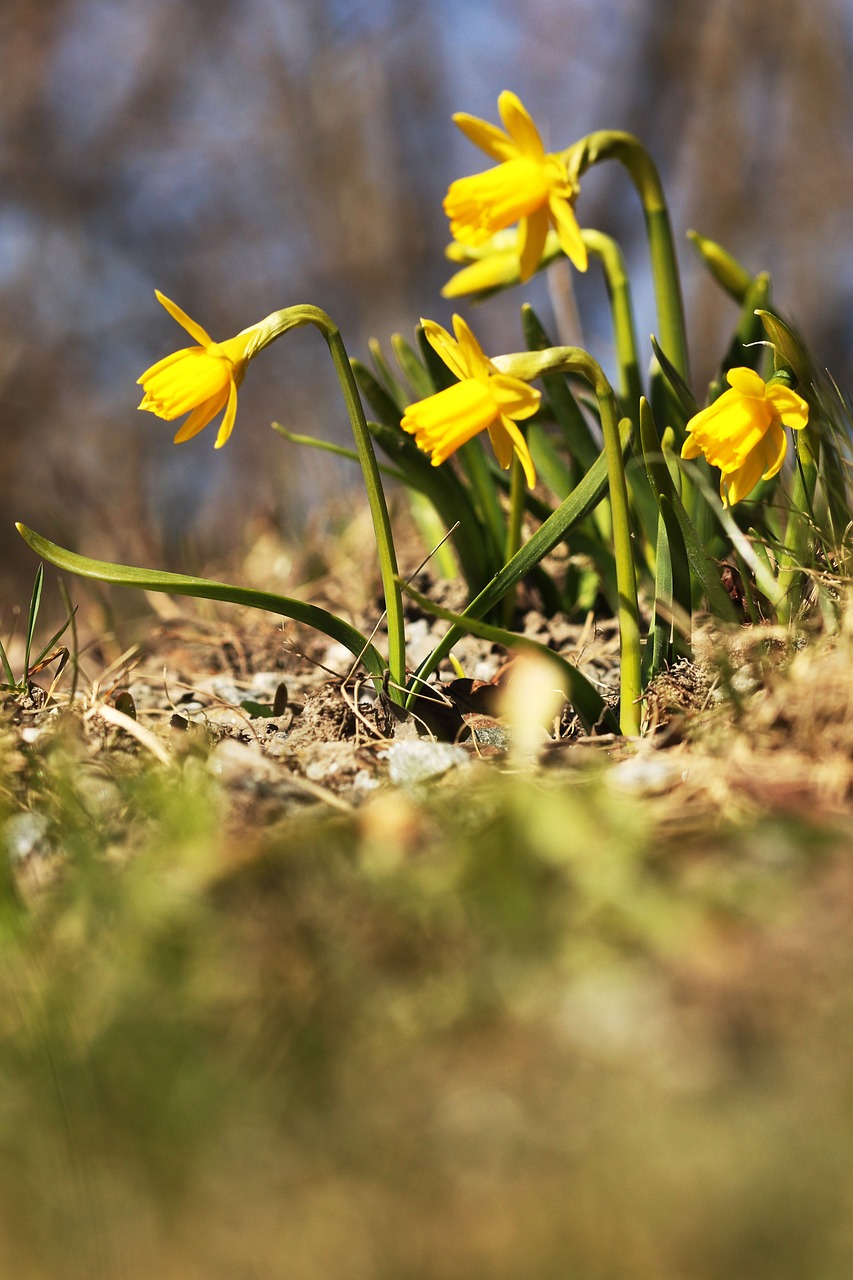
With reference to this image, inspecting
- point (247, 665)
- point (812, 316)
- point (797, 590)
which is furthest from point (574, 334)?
point (812, 316)

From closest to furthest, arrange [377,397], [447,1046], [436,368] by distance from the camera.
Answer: [447,1046], [436,368], [377,397]

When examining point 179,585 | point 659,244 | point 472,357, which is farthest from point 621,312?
point 179,585

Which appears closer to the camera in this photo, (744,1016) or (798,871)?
(744,1016)

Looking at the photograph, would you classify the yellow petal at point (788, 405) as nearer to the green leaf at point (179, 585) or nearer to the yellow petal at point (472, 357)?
the yellow petal at point (472, 357)

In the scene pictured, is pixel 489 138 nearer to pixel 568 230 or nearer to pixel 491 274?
pixel 568 230

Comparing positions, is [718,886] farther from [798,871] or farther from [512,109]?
[512,109]

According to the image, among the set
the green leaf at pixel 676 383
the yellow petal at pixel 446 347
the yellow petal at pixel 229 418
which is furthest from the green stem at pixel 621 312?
the yellow petal at pixel 229 418
